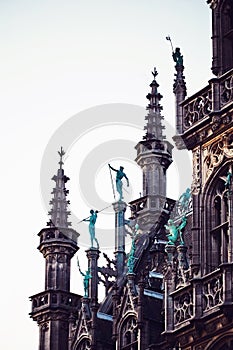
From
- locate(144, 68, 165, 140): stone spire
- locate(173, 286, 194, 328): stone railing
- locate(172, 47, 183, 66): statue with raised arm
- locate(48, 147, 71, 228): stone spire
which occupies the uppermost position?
locate(144, 68, 165, 140): stone spire

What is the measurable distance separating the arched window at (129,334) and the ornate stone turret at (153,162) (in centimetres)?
711

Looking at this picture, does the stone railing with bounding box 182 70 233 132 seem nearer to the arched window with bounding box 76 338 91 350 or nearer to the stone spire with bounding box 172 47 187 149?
the stone spire with bounding box 172 47 187 149

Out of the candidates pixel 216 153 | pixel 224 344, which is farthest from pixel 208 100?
pixel 224 344

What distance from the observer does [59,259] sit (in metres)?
57.9

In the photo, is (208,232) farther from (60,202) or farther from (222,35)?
(60,202)

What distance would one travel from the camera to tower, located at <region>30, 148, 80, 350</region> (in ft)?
185

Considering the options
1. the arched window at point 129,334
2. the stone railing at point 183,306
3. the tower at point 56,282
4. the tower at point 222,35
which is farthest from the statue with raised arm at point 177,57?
the tower at point 56,282

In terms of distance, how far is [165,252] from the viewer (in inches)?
2020

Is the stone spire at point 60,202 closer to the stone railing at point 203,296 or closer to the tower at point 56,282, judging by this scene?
the tower at point 56,282

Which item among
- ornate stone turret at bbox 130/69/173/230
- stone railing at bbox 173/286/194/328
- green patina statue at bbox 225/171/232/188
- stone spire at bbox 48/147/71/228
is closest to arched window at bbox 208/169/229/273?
green patina statue at bbox 225/171/232/188

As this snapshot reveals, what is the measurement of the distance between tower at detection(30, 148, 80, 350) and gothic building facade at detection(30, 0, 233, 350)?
0.04m

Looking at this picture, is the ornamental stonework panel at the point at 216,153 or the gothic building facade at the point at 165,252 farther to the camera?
the ornamental stonework panel at the point at 216,153

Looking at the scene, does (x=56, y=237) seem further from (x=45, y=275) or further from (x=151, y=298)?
(x=151, y=298)

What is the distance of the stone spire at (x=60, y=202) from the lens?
58938 millimetres
